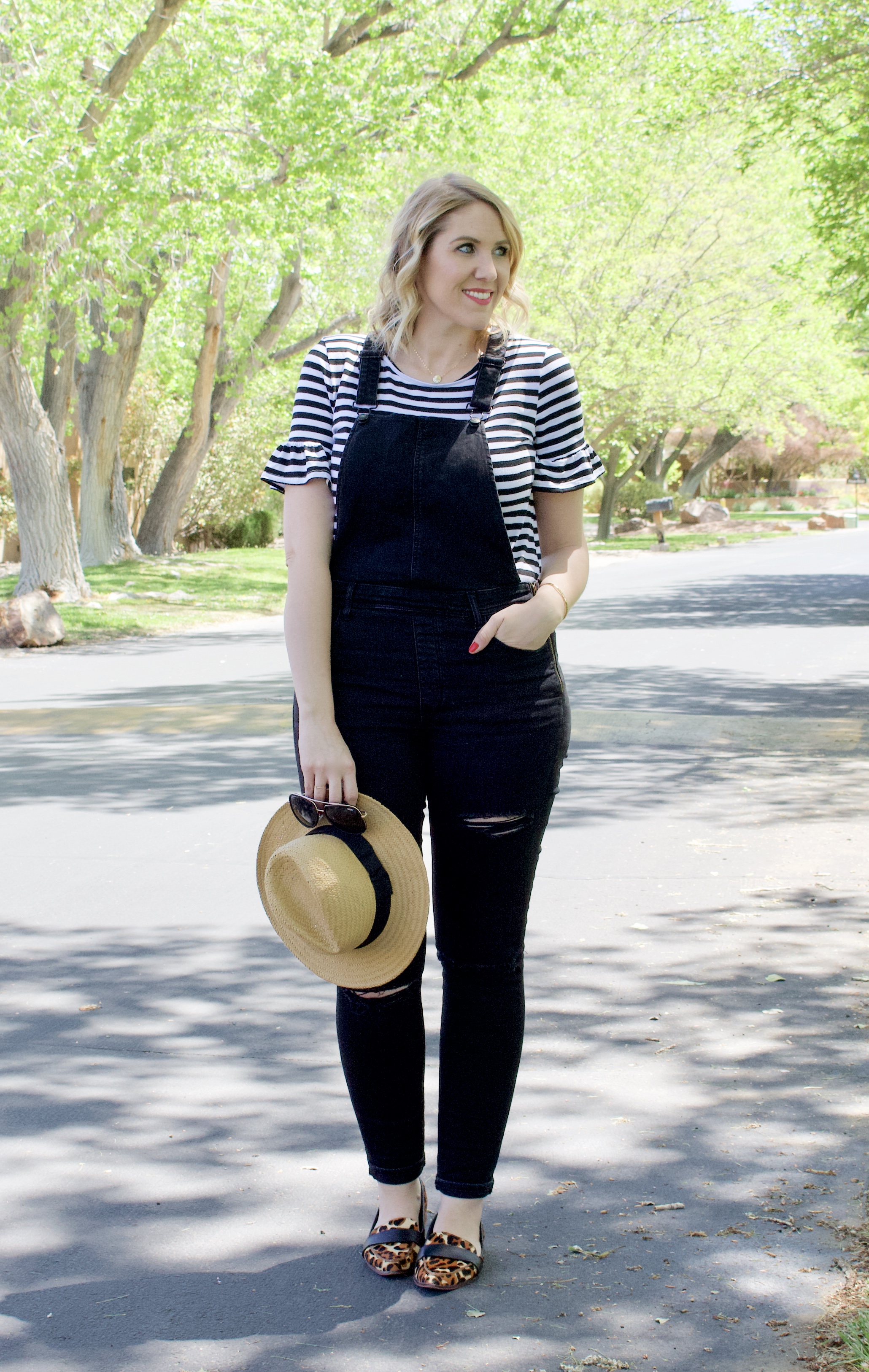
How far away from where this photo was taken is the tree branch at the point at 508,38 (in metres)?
17.5

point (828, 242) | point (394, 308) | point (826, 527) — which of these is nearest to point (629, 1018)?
point (394, 308)

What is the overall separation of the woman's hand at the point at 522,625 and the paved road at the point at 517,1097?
3.99ft

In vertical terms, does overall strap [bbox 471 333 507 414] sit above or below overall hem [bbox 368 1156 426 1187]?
above

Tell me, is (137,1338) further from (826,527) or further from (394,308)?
(826,527)

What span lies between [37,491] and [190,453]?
8.47m

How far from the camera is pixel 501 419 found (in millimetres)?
2674

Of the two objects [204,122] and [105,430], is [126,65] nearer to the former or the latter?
[204,122]

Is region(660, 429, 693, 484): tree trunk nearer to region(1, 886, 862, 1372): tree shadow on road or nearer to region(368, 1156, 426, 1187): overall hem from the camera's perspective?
region(1, 886, 862, 1372): tree shadow on road

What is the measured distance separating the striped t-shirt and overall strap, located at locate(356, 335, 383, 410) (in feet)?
0.04

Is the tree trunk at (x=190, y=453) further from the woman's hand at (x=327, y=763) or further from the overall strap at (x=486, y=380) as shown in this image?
the woman's hand at (x=327, y=763)

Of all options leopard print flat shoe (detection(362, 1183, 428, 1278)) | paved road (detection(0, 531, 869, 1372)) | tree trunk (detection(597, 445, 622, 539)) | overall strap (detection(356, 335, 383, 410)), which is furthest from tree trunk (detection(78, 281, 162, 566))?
leopard print flat shoe (detection(362, 1183, 428, 1278))

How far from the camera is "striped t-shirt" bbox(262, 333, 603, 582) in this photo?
2.67 metres

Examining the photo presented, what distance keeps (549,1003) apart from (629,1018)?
0.88 ft

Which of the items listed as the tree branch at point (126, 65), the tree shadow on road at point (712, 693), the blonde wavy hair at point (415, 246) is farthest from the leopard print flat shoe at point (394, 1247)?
the tree branch at point (126, 65)
